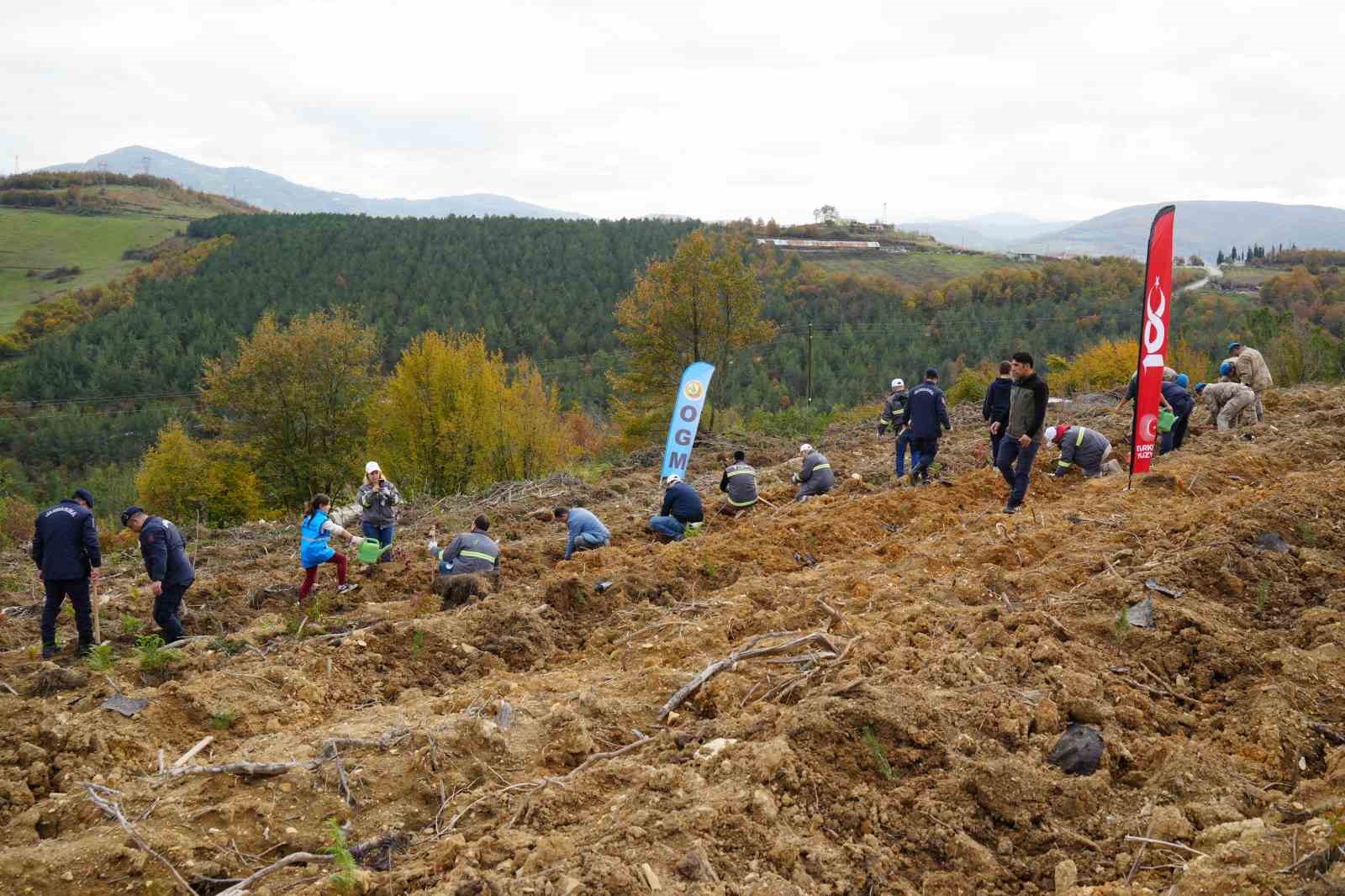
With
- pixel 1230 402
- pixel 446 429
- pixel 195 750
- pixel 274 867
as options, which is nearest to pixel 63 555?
pixel 195 750

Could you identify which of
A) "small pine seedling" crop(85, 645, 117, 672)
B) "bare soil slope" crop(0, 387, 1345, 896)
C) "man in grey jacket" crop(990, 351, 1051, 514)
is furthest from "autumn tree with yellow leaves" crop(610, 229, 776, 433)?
"small pine seedling" crop(85, 645, 117, 672)

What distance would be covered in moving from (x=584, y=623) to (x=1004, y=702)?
14.0 feet

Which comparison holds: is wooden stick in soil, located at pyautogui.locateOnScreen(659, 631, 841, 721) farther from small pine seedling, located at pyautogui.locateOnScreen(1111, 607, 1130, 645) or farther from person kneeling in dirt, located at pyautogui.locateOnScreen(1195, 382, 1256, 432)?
person kneeling in dirt, located at pyautogui.locateOnScreen(1195, 382, 1256, 432)

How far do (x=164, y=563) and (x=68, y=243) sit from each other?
137871 mm

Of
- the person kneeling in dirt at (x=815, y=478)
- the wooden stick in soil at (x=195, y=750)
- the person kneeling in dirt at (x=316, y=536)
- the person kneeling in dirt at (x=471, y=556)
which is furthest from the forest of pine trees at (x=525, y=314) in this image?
the wooden stick in soil at (x=195, y=750)

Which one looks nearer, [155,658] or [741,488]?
[155,658]

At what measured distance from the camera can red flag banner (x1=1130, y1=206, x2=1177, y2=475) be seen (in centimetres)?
834

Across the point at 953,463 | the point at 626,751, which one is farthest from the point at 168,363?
the point at 626,751

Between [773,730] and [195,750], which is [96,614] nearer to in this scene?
[195,750]

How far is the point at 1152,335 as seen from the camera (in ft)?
28.6

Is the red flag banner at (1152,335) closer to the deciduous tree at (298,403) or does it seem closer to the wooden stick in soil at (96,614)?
the wooden stick in soil at (96,614)

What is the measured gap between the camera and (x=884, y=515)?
10.6 m

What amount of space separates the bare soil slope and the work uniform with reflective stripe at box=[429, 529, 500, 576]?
637 millimetres

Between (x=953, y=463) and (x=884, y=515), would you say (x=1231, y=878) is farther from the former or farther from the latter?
(x=953, y=463)
